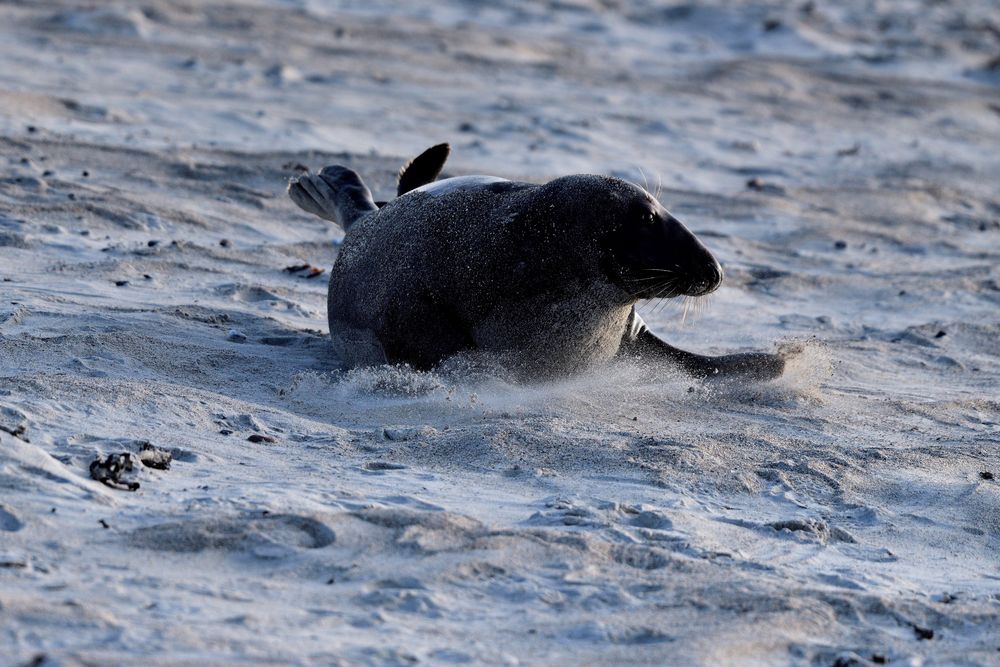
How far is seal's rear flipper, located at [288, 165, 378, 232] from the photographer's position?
6188 mm

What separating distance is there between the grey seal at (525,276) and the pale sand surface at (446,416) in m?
0.16

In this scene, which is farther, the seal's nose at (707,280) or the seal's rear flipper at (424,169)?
the seal's rear flipper at (424,169)

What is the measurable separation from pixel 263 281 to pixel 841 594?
3642mm

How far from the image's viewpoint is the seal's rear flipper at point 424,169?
20.4ft

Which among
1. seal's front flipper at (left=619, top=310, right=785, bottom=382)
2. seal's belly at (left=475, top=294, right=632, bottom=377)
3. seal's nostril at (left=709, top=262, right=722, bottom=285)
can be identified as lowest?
seal's front flipper at (left=619, top=310, right=785, bottom=382)

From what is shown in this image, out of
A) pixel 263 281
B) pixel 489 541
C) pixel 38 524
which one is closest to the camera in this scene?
pixel 38 524

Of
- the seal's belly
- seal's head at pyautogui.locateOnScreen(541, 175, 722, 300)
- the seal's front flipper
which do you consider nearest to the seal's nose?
seal's head at pyautogui.locateOnScreen(541, 175, 722, 300)

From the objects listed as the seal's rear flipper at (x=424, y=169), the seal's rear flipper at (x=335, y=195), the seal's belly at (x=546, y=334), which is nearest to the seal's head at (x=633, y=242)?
the seal's belly at (x=546, y=334)

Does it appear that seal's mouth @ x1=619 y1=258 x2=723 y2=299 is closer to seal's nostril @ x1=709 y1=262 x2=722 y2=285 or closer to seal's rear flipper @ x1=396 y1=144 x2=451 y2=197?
seal's nostril @ x1=709 y1=262 x2=722 y2=285

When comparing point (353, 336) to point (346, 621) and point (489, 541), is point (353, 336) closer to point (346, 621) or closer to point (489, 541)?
point (489, 541)

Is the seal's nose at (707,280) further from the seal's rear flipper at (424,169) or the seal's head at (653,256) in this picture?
the seal's rear flipper at (424,169)

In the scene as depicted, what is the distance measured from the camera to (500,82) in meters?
12.3

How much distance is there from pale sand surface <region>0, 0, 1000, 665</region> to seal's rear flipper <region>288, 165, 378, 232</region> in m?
0.37

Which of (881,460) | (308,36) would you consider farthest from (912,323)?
(308,36)
